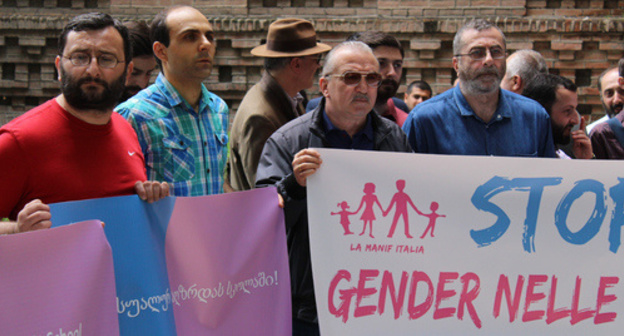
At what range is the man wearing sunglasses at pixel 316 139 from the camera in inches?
124

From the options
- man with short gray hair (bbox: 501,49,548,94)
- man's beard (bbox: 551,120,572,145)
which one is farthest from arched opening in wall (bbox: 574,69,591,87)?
man's beard (bbox: 551,120,572,145)

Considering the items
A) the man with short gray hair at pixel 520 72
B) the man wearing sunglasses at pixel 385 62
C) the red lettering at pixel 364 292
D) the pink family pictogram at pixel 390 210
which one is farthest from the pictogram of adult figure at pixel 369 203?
the man with short gray hair at pixel 520 72

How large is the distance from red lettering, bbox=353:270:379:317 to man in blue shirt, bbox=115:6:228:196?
34.7 inches

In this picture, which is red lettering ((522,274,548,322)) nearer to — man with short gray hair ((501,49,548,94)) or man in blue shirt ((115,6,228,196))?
man in blue shirt ((115,6,228,196))

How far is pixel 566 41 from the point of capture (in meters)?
6.97

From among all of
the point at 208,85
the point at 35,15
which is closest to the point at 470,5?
the point at 208,85

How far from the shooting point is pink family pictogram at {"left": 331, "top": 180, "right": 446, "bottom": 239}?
314 centimetres

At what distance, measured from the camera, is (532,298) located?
321 centimetres

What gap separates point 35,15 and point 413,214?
219 inches

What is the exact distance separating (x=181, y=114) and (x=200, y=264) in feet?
2.66

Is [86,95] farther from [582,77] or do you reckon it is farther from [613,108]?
[582,77]

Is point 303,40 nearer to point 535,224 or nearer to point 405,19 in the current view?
point 535,224

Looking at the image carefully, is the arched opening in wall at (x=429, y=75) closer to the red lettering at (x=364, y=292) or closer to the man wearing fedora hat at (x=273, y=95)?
the man wearing fedora hat at (x=273, y=95)

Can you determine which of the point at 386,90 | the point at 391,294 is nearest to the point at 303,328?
the point at 391,294
